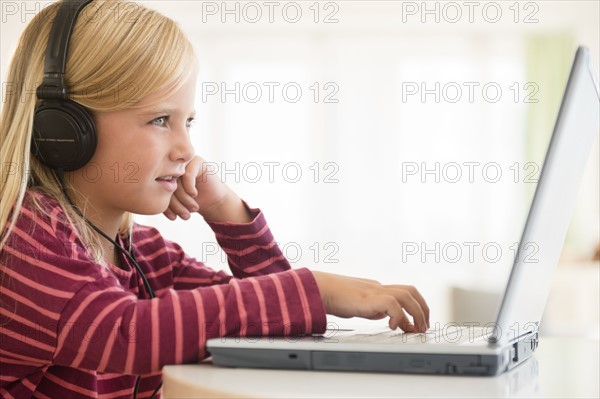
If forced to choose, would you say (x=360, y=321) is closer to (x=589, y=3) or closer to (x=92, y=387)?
(x=589, y=3)

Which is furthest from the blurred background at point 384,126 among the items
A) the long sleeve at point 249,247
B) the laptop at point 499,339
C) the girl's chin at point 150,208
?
the laptop at point 499,339

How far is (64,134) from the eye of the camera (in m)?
0.98

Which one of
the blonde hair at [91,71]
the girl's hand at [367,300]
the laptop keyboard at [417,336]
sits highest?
the blonde hair at [91,71]

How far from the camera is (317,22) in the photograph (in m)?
4.82

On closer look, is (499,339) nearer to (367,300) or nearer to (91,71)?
(367,300)

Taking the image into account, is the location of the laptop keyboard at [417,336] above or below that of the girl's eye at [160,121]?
below

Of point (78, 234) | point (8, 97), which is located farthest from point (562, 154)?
point (8, 97)

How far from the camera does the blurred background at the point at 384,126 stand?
4797mm

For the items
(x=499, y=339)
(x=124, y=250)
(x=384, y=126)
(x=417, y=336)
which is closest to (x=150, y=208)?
(x=124, y=250)

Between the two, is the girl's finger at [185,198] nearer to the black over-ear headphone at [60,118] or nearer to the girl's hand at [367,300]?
the black over-ear headphone at [60,118]

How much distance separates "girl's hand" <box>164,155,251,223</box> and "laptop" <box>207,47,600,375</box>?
16.6 inches

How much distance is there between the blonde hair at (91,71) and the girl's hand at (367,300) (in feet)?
0.99

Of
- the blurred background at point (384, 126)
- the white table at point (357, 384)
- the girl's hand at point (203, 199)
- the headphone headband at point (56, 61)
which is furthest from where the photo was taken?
the blurred background at point (384, 126)

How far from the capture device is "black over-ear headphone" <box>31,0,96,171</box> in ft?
3.20
